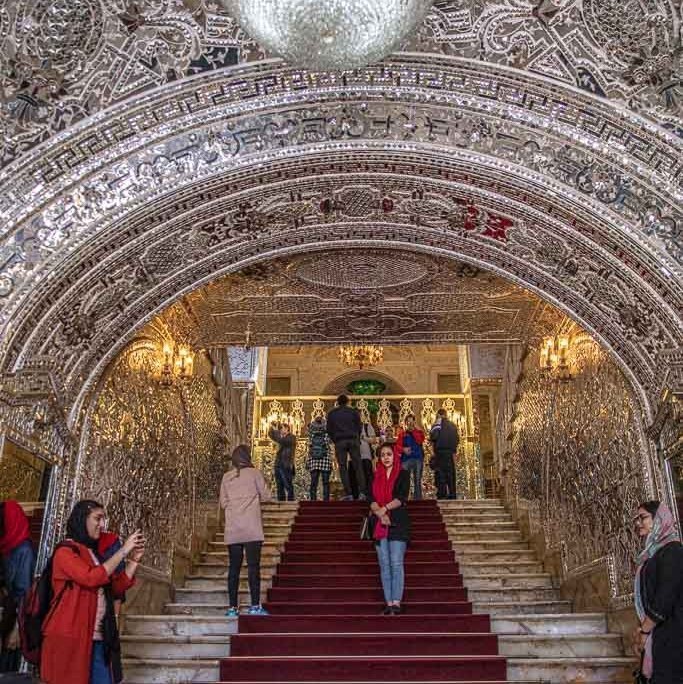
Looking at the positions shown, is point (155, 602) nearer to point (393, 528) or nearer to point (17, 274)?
point (393, 528)


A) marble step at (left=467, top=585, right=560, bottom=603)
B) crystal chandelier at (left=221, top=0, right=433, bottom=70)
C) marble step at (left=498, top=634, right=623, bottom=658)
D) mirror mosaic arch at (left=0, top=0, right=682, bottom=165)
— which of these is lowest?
marble step at (left=498, top=634, right=623, bottom=658)

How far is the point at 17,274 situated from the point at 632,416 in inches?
184

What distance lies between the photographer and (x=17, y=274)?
5.04 meters

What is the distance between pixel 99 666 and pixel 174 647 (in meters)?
1.91

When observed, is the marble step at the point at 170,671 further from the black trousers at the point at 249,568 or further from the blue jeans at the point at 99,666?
the blue jeans at the point at 99,666

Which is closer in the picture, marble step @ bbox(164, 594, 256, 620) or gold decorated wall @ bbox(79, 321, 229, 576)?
gold decorated wall @ bbox(79, 321, 229, 576)

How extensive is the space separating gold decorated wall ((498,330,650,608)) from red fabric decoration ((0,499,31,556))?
430cm

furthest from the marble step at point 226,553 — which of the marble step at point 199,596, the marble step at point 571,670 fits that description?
the marble step at point 571,670

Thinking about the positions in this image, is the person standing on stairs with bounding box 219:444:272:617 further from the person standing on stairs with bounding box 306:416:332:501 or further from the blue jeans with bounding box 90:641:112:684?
the person standing on stairs with bounding box 306:416:332:501

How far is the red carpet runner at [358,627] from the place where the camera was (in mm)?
5066

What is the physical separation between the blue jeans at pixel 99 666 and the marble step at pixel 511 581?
13.5ft

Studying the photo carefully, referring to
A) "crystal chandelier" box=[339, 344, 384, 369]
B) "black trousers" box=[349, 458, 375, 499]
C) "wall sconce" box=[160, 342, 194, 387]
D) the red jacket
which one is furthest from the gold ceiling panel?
"crystal chandelier" box=[339, 344, 384, 369]

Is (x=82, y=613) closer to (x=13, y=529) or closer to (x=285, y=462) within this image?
(x=13, y=529)

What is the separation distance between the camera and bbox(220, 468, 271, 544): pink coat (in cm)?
595
